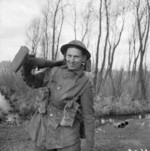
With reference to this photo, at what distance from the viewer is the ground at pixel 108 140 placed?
586cm

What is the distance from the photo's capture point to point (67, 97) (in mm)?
2061

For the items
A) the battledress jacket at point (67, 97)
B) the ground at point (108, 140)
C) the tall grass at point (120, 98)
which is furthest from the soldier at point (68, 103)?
the tall grass at point (120, 98)

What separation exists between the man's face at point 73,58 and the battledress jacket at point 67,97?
0.05m

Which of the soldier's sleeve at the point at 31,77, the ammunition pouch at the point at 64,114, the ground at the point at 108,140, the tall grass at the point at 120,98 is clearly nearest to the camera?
the ammunition pouch at the point at 64,114

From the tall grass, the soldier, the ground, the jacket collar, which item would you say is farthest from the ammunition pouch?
the tall grass

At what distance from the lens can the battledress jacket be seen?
207 cm

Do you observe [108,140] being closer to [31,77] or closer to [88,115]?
[88,115]

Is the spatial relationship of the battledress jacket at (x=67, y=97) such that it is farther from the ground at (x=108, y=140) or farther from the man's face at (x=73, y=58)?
the ground at (x=108, y=140)

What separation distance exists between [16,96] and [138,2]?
1136 cm

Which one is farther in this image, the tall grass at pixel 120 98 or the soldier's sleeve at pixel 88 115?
the tall grass at pixel 120 98

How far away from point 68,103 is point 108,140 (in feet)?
16.7

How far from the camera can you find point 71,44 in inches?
83.9

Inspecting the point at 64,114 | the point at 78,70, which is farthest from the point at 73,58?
the point at 64,114

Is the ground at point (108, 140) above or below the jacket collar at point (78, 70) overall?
below
